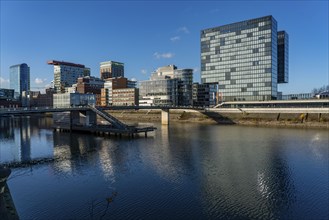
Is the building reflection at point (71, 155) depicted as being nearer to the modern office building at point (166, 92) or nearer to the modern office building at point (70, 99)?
the modern office building at point (70, 99)

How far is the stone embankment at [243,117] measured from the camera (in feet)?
315

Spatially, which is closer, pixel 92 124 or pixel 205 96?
pixel 92 124

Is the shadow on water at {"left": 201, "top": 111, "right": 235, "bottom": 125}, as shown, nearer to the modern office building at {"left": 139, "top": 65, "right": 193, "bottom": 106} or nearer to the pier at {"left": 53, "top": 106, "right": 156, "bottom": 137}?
the pier at {"left": 53, "top": 106, "right": 156, "bottom": 137}

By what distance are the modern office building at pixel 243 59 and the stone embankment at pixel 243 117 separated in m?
30.6

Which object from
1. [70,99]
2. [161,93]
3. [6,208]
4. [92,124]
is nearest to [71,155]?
[6,208]

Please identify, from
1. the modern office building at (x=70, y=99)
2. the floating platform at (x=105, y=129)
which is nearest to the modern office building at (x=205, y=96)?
the modern office building at (x=70, y=99)

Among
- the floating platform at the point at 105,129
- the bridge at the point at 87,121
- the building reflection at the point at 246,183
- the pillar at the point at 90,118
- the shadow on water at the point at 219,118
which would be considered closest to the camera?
the building reflection at the point at 246,183

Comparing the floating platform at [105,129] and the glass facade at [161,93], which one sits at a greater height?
the glass facade at [161,93]

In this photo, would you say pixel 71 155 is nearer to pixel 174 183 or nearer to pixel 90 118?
pixel 174 183

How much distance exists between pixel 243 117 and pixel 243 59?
4813 cm

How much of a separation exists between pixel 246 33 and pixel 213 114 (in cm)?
5528

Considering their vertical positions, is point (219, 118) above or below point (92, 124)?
below

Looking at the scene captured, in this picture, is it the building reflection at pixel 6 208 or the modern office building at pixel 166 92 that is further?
the modern office building at pixel 166 92

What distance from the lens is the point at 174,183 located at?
3064 centimetres
